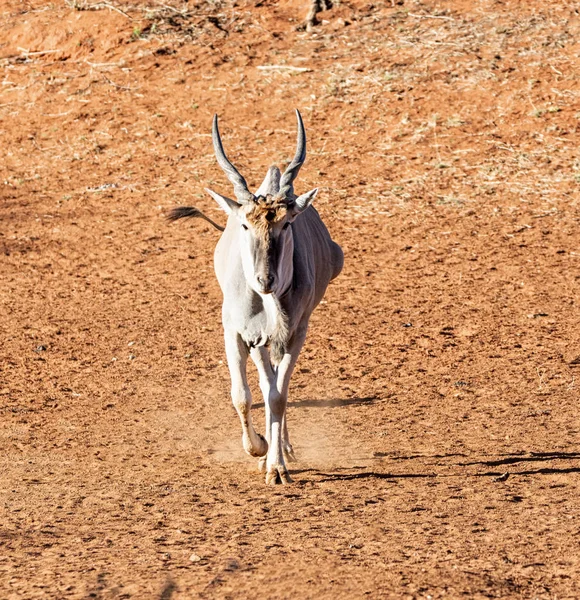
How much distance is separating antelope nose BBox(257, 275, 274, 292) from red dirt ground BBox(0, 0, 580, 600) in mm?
1273

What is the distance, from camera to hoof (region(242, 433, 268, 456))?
286 inches

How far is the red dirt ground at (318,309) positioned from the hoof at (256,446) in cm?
21

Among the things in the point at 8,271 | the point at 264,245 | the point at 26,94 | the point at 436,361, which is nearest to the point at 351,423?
the point at 436,361

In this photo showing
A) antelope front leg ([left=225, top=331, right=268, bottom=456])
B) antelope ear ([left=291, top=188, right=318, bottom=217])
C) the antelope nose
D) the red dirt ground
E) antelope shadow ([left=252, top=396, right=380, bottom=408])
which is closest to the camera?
the red dirt ground

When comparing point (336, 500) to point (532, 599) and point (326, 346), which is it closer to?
point (532, 599)

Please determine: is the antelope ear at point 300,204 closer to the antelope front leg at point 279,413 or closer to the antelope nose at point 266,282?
the antelope nose at point 266,282

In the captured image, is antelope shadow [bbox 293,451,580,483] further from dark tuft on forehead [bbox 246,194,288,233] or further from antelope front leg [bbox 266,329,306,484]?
dark tuft on forehead [bbox 246,194,288,233]

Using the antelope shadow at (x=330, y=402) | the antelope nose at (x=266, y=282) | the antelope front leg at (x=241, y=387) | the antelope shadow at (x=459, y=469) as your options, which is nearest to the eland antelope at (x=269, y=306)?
the antelope front leg at (x=241, y=387)

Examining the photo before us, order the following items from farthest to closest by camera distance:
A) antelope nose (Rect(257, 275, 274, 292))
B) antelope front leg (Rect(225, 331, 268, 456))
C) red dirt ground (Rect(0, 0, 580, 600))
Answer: antelope front leg (Rect(225, 331, 268, 456)) → antelope nose (Rect(257, 275, 274, 292)) → red dirt ground (Rect(0, 0, 580, 600))

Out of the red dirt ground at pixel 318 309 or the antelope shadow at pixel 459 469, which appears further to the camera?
the antelope shadow at pixel 459 469

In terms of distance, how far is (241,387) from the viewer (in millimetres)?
7262

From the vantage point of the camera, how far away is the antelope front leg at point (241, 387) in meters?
7.21

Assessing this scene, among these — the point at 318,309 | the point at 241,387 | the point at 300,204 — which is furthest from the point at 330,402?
the point at 300,204

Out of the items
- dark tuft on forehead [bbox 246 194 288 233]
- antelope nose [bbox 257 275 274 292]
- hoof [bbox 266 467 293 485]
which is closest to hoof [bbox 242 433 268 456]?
hoof [bbox 266 467 293 485]
